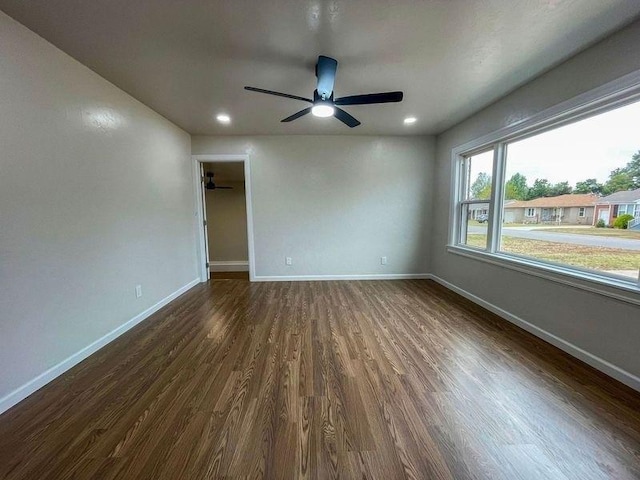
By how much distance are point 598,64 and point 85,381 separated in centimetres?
450

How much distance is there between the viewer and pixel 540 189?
254cm

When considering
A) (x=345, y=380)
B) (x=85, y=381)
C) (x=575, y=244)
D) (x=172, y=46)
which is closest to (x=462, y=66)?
(x=575, y=244)

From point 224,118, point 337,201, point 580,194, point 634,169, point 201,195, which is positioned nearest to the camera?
point 634,169

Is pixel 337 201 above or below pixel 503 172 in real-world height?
below

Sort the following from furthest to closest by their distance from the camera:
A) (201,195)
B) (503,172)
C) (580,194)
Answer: (201,195) → (503,172) → (580,194)

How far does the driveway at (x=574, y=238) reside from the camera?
1.86 metres

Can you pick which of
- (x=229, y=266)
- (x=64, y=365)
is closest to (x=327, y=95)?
(x=64, y=365)

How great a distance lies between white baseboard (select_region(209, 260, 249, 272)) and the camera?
233 inches

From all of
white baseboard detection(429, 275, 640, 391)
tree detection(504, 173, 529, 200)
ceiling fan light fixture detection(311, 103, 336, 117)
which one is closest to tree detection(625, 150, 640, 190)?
tree detection(504, 173, 529, 200)

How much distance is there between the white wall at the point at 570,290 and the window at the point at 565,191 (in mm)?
163

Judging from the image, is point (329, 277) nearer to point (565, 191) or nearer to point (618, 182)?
point (565, 191)

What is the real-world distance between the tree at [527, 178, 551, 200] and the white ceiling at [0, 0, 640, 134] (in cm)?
100

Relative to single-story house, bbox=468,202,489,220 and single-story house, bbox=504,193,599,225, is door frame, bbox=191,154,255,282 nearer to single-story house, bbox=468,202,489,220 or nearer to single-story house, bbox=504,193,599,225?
single-story house, bbox=468,202,489,220

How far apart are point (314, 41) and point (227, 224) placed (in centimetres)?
491
